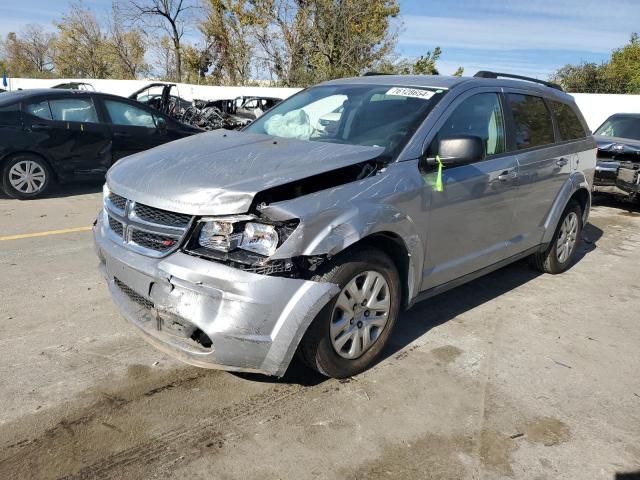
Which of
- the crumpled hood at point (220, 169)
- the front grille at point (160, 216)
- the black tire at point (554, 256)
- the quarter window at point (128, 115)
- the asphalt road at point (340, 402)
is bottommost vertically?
the asphalt road at point (340, 402)

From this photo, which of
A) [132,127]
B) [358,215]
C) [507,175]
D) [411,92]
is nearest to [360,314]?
[358,215]

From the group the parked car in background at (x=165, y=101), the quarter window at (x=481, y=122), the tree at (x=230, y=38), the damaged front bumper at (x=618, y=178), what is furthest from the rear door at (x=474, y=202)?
the tree at (x=230, y=38)

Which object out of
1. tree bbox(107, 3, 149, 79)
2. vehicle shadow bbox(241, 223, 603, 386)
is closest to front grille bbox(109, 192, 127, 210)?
vehicle shadow bbox(241, 223, 603, 386)

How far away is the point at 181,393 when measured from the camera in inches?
123

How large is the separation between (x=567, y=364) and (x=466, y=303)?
43.1 inches

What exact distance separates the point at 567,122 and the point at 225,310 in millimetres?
4211

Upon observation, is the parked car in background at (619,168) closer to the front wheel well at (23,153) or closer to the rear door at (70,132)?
the rear door at (70,132)

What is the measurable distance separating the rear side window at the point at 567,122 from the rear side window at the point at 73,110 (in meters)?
6.72

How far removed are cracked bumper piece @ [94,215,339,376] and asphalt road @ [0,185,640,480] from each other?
1.21 ft

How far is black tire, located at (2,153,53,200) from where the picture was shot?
7.80 m

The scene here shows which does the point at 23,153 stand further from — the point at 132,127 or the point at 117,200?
the point at 117,200

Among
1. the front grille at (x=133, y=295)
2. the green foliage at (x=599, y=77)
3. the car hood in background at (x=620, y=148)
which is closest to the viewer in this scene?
the front grille at (x=133, y=295)

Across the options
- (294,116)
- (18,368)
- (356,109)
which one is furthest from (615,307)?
(18,368)

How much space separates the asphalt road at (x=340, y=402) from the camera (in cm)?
261
